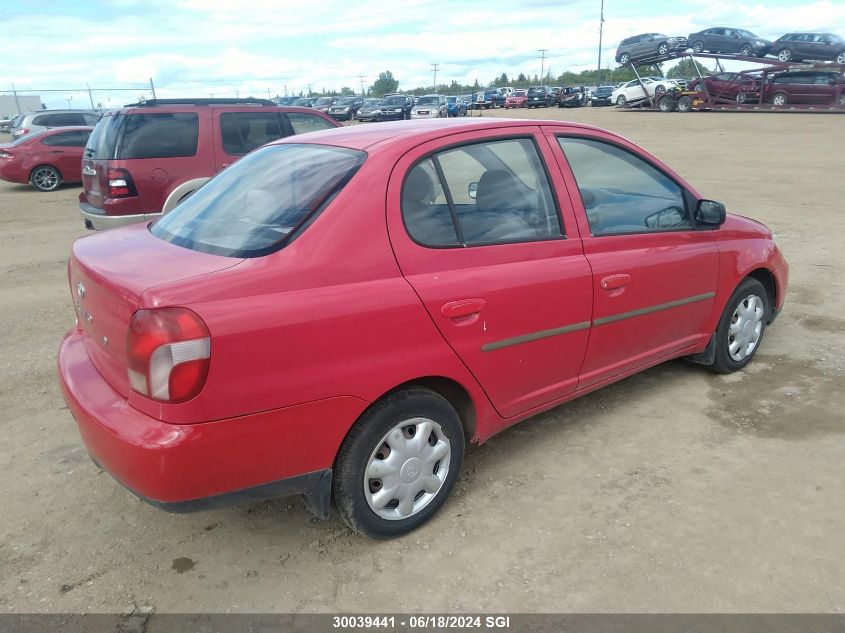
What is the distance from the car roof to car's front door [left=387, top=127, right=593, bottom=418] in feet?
0.16

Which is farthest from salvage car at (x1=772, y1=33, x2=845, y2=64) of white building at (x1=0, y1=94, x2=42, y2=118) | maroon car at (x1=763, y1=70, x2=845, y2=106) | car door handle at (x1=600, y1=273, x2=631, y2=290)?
white building at (x1=0, y1=94, x2=42, y2=118)

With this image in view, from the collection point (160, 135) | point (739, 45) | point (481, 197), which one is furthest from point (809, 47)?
point (481, 197)

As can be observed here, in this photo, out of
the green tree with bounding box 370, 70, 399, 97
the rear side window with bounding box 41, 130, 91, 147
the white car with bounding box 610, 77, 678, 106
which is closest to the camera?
the rear side window with bounding box 41, 130, 91, 147

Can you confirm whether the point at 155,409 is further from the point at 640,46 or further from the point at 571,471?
the point at 640,46

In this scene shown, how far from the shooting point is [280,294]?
7.59 feet

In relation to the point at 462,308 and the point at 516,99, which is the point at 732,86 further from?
the point at 462,308

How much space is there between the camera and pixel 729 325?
4.25 metres

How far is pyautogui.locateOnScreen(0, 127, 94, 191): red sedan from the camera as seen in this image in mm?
14438

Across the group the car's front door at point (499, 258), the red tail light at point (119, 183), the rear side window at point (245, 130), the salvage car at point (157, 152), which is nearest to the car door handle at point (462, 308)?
the car's front door at point (499, 258)

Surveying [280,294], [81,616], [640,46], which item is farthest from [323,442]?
[640,46]

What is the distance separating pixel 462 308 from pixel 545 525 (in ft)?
3.37

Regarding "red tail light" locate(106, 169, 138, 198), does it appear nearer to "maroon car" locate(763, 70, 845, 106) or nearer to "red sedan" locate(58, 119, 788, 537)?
"red sedan" locate(58, 119, 788, 537)

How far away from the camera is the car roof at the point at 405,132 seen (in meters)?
2.87

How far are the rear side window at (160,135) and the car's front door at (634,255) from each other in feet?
19.4
